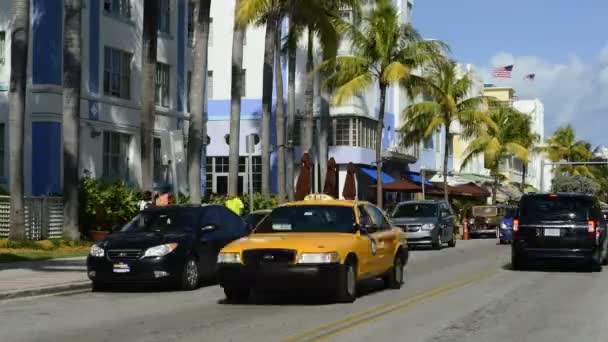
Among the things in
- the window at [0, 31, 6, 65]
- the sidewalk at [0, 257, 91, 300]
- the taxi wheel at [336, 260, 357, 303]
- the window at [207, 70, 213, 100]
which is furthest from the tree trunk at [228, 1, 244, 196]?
the taxi wheel at [336, 260, 357, 303]

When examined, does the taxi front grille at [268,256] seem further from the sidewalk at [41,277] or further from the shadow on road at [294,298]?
the sidewalk at [41,277]

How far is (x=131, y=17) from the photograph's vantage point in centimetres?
3762

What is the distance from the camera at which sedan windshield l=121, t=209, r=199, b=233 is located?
60.3ft

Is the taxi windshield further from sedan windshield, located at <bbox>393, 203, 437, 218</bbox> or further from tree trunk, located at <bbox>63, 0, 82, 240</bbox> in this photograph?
sedan windshield, located at <bbox>393, 203, 437, 218</bbox>

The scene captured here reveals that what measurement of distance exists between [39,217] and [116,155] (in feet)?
25.7

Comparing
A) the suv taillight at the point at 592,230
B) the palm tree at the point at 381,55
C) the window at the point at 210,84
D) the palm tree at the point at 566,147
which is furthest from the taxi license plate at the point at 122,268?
the palm tree at the point at 566,147

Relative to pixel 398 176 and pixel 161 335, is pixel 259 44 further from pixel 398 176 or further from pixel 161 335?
pixel 161 335

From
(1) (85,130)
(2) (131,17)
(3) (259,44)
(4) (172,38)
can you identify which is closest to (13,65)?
(1) (85,130)

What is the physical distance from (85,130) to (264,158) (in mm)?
9725

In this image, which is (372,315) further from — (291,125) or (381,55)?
(291,125)

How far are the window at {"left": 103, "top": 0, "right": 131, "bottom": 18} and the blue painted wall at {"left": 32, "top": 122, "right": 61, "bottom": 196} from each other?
19.1 feet

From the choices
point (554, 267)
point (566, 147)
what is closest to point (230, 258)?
point (554, 267)

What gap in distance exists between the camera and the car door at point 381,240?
16.3m

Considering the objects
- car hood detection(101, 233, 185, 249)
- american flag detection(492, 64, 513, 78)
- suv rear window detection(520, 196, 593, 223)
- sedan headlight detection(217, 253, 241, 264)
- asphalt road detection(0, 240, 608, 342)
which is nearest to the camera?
asphalt road detection(0, 240, 608, 342)
